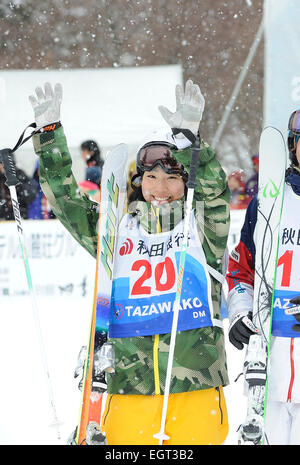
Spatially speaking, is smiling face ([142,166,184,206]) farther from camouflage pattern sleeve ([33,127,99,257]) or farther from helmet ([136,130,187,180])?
camouflage pattern sleeve ([33,127,99,257])

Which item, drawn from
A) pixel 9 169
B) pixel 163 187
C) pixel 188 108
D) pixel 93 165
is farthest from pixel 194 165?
pixel 93 165

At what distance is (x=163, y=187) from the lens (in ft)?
11.2

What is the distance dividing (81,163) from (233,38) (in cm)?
1345

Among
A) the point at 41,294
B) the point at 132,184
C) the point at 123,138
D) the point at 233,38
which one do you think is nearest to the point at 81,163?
the point at 123,138

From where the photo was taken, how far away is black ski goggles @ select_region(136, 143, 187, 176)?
3.40m

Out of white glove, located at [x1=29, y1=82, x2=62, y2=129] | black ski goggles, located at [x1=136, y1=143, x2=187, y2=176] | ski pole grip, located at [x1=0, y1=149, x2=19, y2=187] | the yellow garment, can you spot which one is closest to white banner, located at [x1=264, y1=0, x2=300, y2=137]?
black ski goggles, located at [x1=136, y1=143, x2=187, y2=176]

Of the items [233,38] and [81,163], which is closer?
[81,163]

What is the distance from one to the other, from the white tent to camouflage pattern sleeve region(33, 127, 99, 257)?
9.64 meters

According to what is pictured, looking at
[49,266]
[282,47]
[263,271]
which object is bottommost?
[49,266]

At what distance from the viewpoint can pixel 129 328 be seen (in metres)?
3.29

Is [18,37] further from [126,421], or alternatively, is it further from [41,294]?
[126,421]

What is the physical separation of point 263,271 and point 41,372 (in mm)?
3678

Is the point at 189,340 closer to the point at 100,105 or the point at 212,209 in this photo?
the point at 212,209
